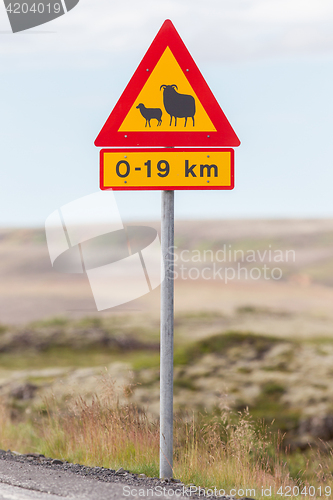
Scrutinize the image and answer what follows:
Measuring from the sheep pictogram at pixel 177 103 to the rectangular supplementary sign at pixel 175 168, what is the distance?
0.24 meters

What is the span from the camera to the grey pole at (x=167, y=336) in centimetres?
322

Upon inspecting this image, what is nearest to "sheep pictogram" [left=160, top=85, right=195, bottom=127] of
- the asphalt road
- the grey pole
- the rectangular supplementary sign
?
the rectangular supplementary sign

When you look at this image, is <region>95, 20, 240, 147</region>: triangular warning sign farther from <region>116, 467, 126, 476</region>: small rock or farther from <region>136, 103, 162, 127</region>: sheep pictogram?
<region>116, 467, 126, 476</region>: small rock

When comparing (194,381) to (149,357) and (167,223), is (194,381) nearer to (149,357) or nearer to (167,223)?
(149,357)

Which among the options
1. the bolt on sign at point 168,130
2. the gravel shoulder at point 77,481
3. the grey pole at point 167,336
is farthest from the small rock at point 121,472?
the bolt on sign at point 168,130

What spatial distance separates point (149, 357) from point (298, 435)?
6.71 m

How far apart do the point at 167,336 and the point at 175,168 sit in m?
1.16

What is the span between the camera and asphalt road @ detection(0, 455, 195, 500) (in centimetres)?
272

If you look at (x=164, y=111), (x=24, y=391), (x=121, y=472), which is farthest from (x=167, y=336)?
(x=24, y=391)

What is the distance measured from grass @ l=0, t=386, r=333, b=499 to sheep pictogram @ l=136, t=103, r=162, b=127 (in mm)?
2455

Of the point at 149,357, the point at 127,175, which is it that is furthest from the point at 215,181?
the point at 149,357

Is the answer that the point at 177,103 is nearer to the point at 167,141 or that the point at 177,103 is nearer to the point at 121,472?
the point at 167,141

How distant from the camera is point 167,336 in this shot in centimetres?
322

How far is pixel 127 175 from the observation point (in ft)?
10.7
